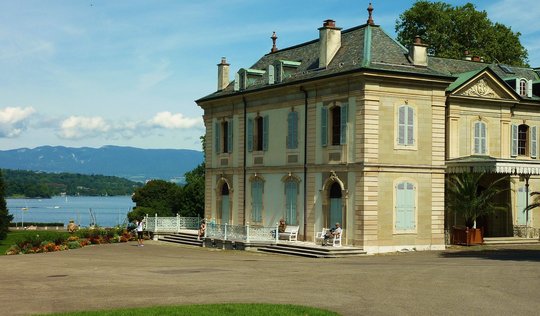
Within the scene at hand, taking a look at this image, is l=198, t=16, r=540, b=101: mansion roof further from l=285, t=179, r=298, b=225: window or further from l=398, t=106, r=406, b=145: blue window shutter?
l=285, t=179, r=298, b=225: window

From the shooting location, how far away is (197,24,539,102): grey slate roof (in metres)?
36.5

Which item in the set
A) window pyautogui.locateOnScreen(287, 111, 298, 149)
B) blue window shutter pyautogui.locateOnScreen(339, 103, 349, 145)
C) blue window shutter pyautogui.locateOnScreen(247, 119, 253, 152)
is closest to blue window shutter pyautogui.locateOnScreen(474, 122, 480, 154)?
blue window shutter pyautogui.locateOnScreen(339, 103, 349, 145)

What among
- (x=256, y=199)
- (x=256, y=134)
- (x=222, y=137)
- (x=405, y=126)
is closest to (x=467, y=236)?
(x=405, y=126)

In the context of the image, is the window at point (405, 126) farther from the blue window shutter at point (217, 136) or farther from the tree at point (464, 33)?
the tree at point (464, 33)

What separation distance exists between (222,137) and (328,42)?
1128 cm

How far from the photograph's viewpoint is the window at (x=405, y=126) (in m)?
36.4

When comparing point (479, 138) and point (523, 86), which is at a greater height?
point (523, 86)

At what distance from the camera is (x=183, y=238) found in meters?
45.9

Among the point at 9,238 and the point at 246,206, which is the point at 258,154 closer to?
the point at 246,206

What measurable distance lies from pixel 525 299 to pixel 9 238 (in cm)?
4824

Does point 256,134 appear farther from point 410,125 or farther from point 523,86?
point 523,86

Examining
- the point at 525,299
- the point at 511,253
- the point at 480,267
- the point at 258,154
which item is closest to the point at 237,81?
the point at 258,154

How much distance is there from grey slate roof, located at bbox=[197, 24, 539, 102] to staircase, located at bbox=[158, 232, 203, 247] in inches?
351

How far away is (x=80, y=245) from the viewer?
42.7 metres
